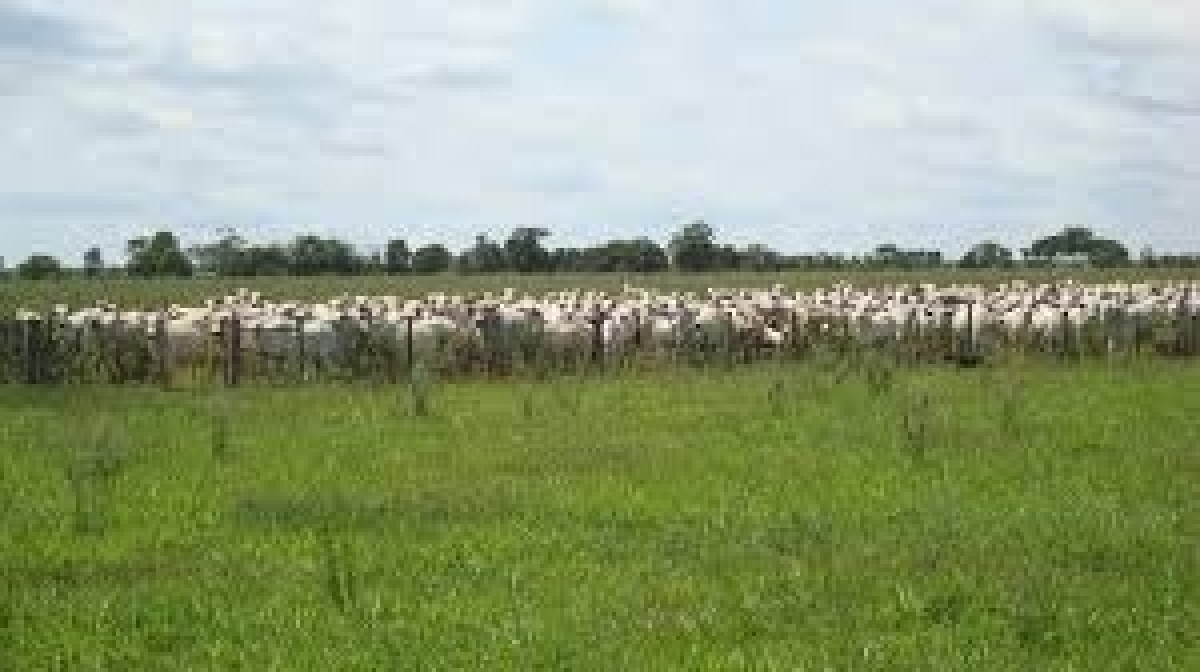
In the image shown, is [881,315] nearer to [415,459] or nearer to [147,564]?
[415,459]

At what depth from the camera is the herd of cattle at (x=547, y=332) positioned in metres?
29.8

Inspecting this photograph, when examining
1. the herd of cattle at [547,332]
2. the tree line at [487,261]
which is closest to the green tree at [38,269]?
the tree line at [487,261]

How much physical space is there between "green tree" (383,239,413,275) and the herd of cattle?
2890 inches

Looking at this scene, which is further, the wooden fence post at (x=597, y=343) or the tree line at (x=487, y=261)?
the tree line at (x=487, y=261)

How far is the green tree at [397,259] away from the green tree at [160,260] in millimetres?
11430

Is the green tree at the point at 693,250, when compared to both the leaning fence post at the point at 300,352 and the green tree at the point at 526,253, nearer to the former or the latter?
the green tree at the point at 526,253

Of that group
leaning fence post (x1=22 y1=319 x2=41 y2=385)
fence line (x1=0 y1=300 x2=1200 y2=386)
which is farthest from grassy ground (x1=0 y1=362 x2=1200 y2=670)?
fence line (x1=0 y1=300 x2=1200 y2=386)

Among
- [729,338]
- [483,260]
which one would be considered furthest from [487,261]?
[729,338]

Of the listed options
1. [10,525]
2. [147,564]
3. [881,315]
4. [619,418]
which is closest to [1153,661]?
[147,564]

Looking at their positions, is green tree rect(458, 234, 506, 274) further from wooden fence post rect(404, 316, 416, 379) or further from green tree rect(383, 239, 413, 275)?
wooden fence post rect(404, 316, 416, 379)

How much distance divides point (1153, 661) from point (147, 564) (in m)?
6.29

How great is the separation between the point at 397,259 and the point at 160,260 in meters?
13.7

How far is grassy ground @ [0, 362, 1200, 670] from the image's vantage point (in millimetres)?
10227

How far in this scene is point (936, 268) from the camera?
11619cm
